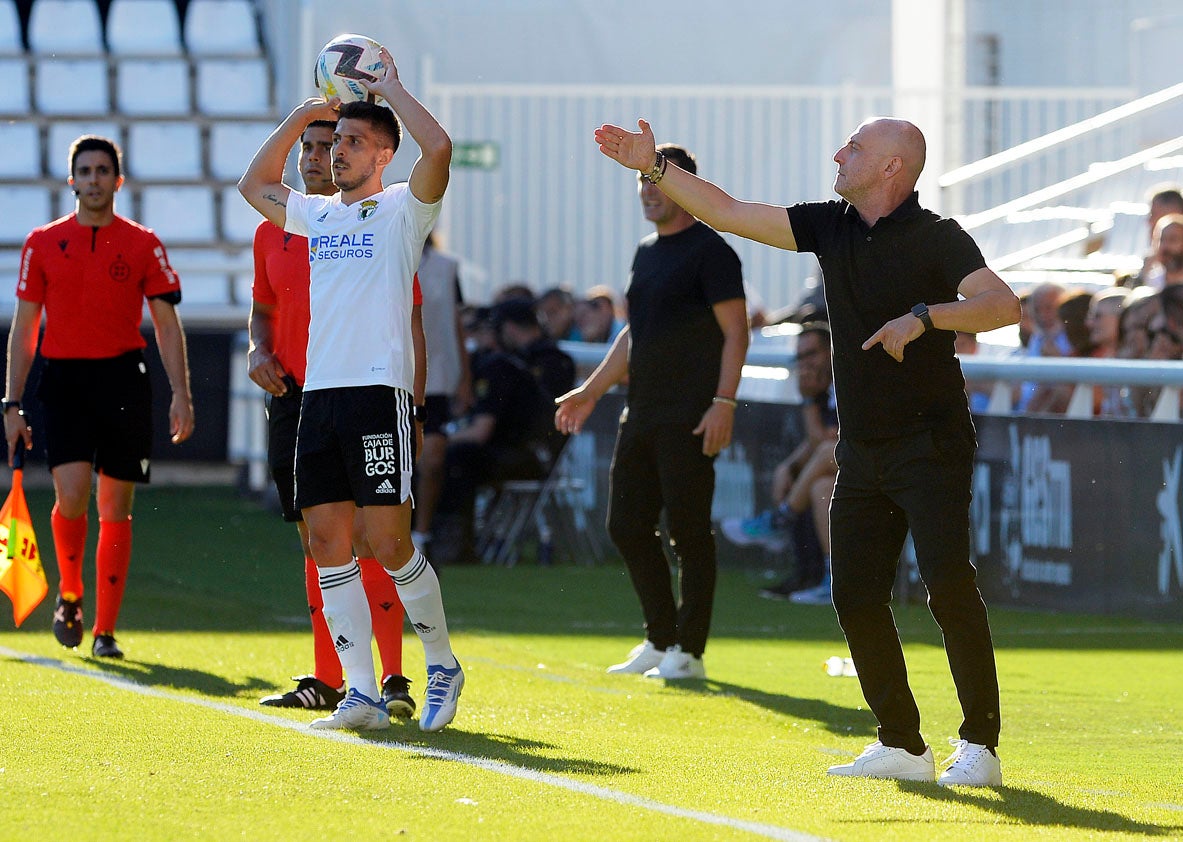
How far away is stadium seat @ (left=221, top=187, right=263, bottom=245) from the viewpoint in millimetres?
21938

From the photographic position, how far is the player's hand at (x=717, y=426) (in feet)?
26.2

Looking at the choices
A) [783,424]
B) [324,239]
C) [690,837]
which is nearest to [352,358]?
[324,239]

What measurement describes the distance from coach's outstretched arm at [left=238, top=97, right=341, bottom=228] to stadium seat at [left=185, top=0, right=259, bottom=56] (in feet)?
54.5

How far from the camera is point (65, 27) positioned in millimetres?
23109

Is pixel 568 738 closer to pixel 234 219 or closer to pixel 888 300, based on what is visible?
pixel 888 300

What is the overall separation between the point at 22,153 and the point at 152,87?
5.24 feet

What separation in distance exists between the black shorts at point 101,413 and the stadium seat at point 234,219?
1371 centimetres

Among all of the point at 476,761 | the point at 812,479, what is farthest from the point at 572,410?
the point at 812,479

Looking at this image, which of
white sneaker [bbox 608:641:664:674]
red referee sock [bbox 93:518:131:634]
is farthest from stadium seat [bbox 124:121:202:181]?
white sneaker [bbox 608:641:664:674]

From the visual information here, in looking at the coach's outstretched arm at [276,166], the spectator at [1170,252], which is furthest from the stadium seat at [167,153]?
the coach's outstretched arm at [276,166]

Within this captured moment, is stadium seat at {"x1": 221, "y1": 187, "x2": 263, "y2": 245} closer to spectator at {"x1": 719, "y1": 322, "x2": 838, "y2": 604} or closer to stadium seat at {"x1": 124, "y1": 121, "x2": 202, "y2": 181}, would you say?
stadium seat at {"x1": 124, "y1": 121, "x2": 202, "y2": 181}

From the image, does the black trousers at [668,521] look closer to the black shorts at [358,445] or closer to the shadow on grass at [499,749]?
the shadow on grass at [499,749]

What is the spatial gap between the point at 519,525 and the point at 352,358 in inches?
309

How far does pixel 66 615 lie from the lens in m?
8.32
